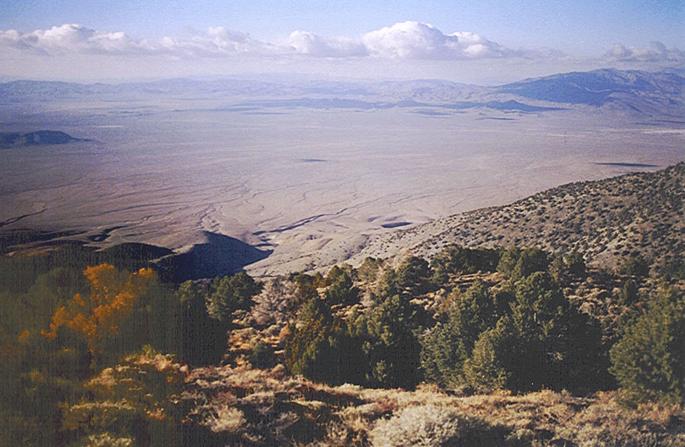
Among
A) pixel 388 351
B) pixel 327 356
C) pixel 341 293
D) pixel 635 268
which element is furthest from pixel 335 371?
pixel 635 268

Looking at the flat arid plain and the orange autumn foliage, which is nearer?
the orange autumn foliage

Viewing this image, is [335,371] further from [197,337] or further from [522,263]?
[522,263]

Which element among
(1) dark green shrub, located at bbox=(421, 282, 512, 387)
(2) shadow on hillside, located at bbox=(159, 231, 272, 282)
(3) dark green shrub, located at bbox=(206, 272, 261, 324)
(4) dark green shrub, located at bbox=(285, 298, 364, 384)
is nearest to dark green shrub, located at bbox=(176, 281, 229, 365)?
(4) dark green shrub, located at bbox=(285, 298, 364, 384)

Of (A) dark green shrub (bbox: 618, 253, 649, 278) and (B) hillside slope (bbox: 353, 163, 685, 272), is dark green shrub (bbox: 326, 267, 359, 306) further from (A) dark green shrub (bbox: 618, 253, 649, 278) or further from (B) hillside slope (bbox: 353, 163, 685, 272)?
(B) hillside slope (bbox: 353, 163, 685, 272)

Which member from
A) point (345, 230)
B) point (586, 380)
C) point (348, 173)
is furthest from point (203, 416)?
point (348, 173)

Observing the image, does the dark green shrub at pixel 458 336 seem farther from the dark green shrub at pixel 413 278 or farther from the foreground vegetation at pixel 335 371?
the dark green shrub at pixel 413 278
